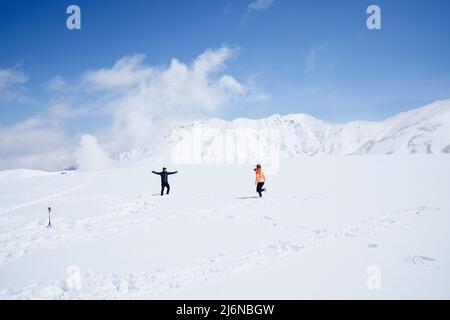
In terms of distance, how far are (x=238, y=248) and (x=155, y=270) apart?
2.69 metres

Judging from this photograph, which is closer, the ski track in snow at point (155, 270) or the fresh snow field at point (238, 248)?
the fresh snow field at point (238, 248)

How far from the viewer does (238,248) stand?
966 cm

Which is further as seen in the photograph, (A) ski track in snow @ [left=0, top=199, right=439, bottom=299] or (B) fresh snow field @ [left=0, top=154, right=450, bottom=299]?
(A) ski track in snow @ [left=0, top=199, right=439, bottom=299]

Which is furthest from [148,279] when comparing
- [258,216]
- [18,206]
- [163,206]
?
[18,206]

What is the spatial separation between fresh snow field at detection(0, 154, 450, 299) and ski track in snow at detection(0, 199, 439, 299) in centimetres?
3

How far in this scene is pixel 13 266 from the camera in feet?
30.1

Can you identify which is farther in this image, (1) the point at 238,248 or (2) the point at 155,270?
(1) the point at 238,248

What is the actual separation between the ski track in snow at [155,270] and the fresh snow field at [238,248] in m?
0.03

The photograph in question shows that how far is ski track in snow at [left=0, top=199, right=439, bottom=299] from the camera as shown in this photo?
718 centimetres

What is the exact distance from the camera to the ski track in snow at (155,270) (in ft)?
23.6

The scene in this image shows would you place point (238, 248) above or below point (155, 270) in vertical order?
above
